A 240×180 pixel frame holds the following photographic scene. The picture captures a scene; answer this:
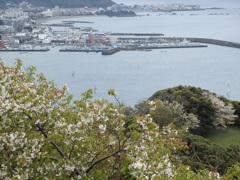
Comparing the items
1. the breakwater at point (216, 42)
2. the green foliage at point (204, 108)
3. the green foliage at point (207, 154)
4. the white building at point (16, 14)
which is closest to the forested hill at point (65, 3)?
the white building at point (16, 14)

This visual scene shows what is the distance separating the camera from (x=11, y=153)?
9.16ft

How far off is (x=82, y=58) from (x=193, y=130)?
15.6 meters

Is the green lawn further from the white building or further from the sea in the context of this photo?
the white building

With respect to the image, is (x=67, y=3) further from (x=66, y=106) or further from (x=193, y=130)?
(x=66, y=106)

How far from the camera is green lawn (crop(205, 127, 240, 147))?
30.3ft

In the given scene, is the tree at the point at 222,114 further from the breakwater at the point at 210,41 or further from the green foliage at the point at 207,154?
the breakwater at the point at 210,41

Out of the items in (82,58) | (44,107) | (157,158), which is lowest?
(82,58)

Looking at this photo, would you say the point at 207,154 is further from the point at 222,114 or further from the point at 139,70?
the point at 139,70

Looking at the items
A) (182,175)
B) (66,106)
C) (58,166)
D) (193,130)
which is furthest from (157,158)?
(193,130)

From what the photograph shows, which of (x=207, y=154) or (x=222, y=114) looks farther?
(x=222, y=114)

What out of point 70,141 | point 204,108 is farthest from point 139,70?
point 70,141

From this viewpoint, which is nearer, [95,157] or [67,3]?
[95,157]

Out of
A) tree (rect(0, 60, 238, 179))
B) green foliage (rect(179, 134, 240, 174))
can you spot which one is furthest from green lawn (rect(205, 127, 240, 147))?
tree (rect(0, 60, 238, 179))

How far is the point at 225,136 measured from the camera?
971 cm
